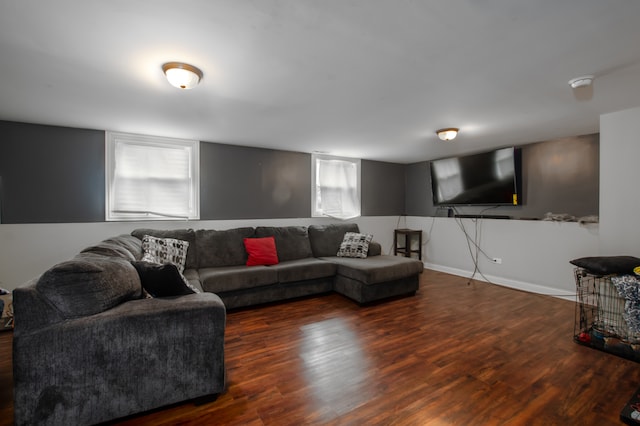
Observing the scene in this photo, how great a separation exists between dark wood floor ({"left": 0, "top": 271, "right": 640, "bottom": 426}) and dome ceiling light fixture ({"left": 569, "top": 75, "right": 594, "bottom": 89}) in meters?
2.17

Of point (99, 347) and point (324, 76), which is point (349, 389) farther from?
point (324, 76)

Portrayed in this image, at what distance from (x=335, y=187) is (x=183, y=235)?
2.82 meters

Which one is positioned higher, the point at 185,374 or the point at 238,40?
the point at 238,40

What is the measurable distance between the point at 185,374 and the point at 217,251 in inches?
87.4

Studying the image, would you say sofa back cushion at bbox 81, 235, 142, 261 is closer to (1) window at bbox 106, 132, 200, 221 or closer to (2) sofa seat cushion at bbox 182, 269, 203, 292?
(2) sofa seat cushion at bbox 182, 269, 203, 292

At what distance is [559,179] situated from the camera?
4059 mm

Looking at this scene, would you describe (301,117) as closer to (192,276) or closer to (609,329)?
(192,276)

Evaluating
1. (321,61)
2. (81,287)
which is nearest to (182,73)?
(321,61)

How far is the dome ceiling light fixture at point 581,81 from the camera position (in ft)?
6.97

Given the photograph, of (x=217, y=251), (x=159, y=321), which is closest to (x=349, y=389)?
(x=159, y=321)

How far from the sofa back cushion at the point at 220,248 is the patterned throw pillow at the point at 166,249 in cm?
22

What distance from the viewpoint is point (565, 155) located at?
400 cm

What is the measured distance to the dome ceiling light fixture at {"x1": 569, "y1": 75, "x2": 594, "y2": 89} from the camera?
2.12 m

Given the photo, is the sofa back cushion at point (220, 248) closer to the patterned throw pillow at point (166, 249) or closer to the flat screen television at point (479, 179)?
the patterned throw pillow at point (166, 249)
